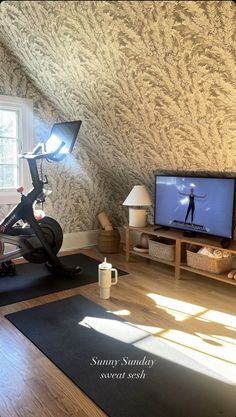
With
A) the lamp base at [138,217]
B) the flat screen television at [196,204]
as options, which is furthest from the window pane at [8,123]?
the flat screen television at [196,204]

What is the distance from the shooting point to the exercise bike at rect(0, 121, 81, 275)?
296 cm

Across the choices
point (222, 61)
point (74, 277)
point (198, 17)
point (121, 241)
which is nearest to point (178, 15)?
point (198, 17)

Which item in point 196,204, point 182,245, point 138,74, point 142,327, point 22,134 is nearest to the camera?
point 142,327

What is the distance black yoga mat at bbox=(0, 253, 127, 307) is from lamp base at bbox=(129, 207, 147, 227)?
0.61 metres

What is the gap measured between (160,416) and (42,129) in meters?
3.24

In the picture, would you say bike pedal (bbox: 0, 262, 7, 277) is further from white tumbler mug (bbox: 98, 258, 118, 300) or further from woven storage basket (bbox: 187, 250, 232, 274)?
woven storage basket (bbox: 187, 250, 232, 274)

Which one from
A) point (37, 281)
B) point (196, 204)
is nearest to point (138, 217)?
point (196, 204)

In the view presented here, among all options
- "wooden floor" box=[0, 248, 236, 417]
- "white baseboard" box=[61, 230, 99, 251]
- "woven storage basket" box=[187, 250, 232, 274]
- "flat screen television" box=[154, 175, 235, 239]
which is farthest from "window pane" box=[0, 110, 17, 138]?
"woven storage basket" box=[187, 250, 232, 274]

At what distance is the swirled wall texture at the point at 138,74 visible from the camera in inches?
77.0

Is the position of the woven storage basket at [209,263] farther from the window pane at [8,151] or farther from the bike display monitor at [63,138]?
the window pane at [8,151]

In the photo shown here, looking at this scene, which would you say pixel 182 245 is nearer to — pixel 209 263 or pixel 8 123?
pixel 209 263

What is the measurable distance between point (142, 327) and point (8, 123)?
106 inches

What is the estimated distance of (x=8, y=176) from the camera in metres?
3.80

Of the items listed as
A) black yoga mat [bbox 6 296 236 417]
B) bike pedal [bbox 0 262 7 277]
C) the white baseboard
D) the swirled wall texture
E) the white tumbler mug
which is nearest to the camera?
black yoga mat [bbox 6 296 236 417]
